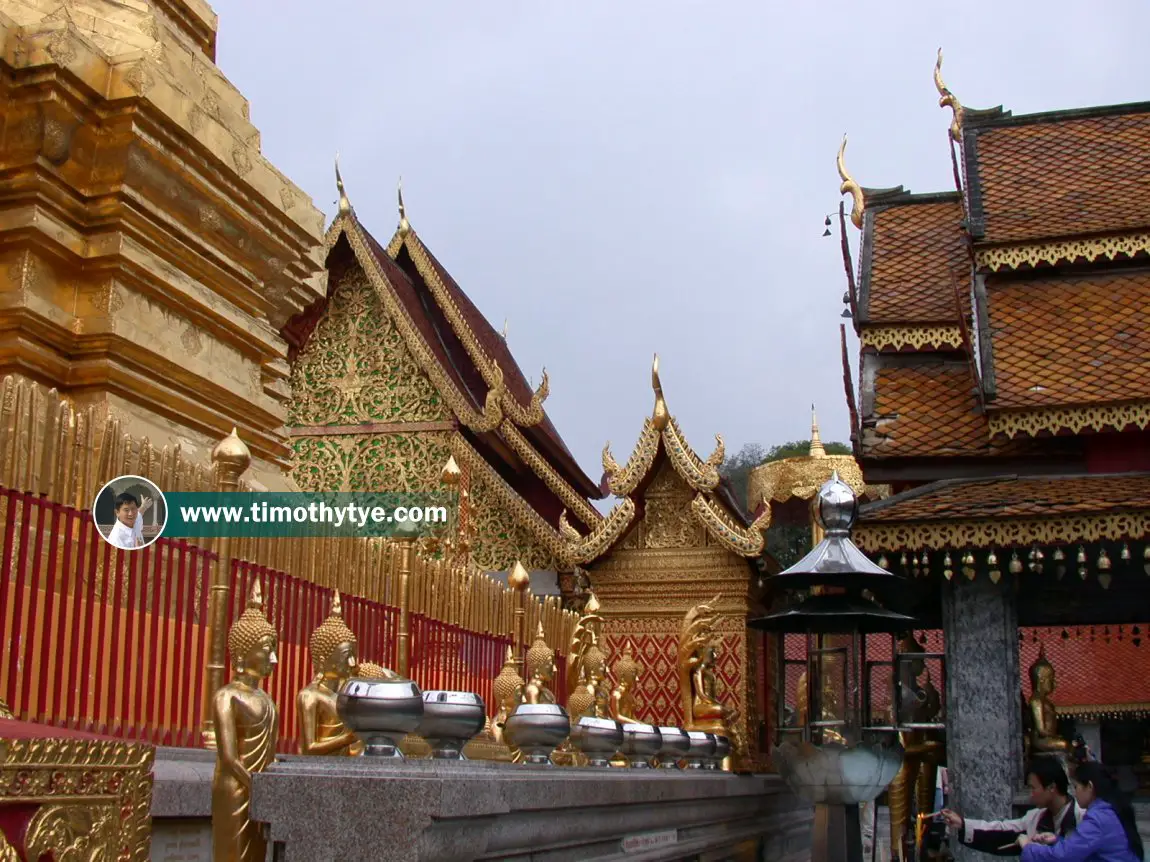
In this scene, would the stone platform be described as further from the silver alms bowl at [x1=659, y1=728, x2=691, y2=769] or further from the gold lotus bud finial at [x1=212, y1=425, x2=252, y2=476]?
the silver alms bowl at [x1=659, y1=728, x2=691, y2=769]

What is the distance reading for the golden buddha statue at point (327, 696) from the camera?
3.74 m

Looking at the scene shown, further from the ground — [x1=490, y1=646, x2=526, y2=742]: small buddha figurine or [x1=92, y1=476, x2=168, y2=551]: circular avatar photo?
[x1=92, y1=476, x2=168, y2=551]: circular avatar photo

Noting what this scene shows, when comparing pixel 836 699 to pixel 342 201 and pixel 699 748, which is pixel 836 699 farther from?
pixel 342 201

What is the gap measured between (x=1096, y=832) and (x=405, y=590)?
258cm

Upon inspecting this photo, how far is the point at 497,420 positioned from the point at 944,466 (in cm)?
436

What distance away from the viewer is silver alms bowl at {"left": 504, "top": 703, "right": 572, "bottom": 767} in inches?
162

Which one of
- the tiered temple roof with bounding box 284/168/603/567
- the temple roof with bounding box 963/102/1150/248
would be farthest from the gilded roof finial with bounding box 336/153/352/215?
the temple roof with bounding box 963/102/1150/248

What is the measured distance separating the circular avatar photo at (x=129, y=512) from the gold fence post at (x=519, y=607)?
3.20 metres

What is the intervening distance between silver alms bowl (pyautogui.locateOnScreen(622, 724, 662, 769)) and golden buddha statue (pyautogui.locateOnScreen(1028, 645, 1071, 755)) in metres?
3.79

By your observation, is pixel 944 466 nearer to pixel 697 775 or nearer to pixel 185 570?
pixel 697 775

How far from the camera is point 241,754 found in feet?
9.72

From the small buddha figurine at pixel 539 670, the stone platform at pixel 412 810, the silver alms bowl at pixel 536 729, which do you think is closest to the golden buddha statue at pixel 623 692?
the small buddha figurine at pixel 539 670

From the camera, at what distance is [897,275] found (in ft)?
36.1

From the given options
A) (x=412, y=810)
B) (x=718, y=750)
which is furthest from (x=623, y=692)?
(x=412, y=810)
